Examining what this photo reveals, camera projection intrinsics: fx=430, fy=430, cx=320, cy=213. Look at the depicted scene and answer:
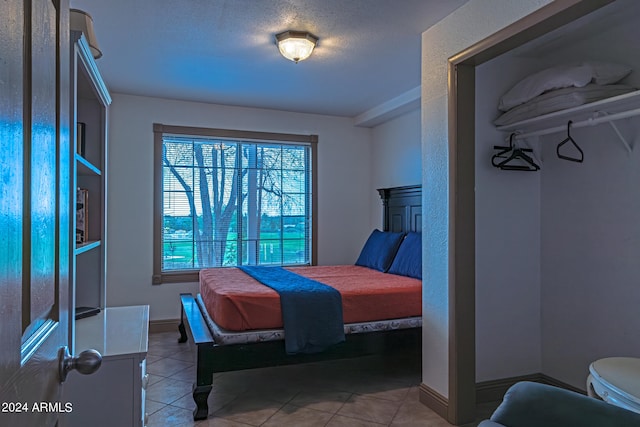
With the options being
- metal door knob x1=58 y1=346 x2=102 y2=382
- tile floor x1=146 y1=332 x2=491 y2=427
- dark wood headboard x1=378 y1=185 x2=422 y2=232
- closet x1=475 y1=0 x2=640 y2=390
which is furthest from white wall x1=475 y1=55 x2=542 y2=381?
metal door knob x1=58 y1=346 x2=102 y2=382

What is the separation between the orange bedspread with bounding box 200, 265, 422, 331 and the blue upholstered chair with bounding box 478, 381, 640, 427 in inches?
74.3

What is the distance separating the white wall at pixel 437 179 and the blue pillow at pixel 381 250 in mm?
1454

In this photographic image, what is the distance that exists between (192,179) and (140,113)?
2.86 ft

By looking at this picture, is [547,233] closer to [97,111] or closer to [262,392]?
[262,392]

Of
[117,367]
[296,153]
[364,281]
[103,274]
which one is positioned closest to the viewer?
[117,367]

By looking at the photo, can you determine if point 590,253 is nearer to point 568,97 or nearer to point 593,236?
point 593,236

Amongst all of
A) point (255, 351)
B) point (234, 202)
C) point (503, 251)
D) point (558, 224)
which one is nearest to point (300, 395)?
point (255, 351)

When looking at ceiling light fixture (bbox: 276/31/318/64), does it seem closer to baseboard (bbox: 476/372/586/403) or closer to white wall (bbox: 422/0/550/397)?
white wall (bbox: 422/0/550/397)

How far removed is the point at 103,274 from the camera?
2.45m

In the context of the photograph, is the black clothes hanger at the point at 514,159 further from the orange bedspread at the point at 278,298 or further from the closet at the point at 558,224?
the orange bedspread at the point at 278,298

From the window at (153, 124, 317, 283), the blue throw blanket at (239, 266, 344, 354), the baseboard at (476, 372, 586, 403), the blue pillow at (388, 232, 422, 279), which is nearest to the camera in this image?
the baseboard at (476, 372, 586, 403)

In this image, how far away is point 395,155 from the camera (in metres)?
5.03

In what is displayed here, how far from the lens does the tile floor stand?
2.62m

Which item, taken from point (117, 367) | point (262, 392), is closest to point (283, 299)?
point (262, 392)
